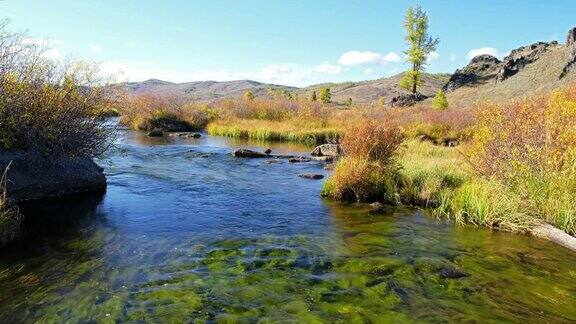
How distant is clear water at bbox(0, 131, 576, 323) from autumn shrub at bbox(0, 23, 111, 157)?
1604 mm

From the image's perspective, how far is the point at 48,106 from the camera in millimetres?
11711

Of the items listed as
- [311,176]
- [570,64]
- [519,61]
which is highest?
[519,61]

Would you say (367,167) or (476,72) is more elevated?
(476,72)

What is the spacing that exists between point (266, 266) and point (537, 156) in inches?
268

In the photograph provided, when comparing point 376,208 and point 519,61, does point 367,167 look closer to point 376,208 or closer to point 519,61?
point 376,208

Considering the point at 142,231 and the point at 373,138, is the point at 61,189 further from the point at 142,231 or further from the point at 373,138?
the point at 373,138

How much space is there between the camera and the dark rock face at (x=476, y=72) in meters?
85.0

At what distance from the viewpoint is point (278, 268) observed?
308 inches

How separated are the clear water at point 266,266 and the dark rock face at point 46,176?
56cm

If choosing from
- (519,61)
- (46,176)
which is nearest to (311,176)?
(46,176)

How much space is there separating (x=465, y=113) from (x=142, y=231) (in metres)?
26.2

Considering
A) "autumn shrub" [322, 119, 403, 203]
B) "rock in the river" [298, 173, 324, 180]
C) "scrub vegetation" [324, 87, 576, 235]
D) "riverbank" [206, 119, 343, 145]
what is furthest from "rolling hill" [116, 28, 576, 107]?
→ "scrub vegetation" [324, 87, 576, 235]

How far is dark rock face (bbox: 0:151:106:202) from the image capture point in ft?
36.8

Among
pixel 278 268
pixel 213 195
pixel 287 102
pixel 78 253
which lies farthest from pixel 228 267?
pixel 287 102
